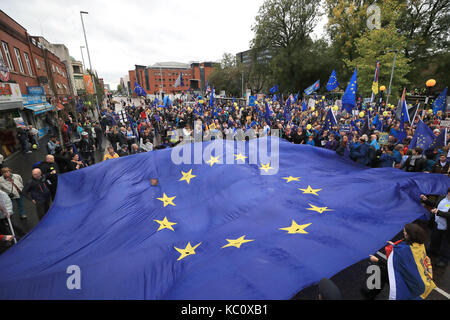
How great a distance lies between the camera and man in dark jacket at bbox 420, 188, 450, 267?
166 inches

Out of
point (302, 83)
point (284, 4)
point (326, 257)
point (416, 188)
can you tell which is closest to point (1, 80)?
point (326, 257)

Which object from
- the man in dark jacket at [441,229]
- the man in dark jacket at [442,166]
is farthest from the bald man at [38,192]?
the man in dark jacket at [442,166]

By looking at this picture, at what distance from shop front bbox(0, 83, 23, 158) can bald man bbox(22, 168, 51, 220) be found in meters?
10.2

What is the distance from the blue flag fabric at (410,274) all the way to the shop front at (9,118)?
17710 millimetres

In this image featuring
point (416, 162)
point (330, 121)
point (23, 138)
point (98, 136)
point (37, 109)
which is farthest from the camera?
point (37, 109)

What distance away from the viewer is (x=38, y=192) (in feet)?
19.1

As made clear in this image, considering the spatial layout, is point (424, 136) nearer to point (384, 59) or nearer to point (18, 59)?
point (384, 59)

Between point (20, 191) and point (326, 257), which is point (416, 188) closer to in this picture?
point (326, 257)

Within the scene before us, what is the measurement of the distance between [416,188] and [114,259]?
6.15 m

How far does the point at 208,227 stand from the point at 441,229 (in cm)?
457

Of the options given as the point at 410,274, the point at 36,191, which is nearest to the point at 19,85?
the point at 36,191

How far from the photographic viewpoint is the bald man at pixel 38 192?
5742 mm

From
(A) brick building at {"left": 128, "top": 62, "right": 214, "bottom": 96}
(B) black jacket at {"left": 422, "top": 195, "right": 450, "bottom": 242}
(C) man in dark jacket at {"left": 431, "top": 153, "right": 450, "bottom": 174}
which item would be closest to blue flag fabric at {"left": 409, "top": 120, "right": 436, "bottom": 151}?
(C) man in dark jacket at {"left": 431, "top": 153, "right": 450, "bottom": 174}
